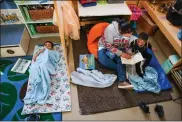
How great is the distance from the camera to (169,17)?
5.11 feet

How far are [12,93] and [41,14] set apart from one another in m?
1.03

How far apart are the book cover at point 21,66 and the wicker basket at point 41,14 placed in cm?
59

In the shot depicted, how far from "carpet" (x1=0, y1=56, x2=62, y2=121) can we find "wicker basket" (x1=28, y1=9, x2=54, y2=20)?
24.6 inches

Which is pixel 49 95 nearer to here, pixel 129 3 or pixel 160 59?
pixel 160 59

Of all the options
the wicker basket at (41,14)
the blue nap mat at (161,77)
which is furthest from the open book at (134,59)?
the wicker basket at (41,14)

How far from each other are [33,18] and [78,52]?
0.75 m

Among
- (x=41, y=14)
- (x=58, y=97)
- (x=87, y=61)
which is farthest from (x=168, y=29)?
(x=41, y=14)

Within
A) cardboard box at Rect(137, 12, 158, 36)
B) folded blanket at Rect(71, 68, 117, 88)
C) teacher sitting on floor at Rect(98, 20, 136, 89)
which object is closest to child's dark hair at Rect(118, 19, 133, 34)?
teacher sitting on floor at Rect(98, 20, 136, 89)

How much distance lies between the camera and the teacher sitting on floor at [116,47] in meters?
1.42

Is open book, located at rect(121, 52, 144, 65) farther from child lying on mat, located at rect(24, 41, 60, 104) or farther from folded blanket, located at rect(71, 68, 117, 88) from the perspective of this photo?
child lying on mat, located at rect(24, 41, 60, 104)

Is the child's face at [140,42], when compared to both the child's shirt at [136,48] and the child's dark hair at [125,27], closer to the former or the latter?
the child's shirt at [136,48]

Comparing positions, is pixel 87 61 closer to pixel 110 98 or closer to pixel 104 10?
pixel 110 98

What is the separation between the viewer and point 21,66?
167 cm

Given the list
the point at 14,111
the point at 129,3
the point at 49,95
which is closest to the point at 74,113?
the point at 49,95
